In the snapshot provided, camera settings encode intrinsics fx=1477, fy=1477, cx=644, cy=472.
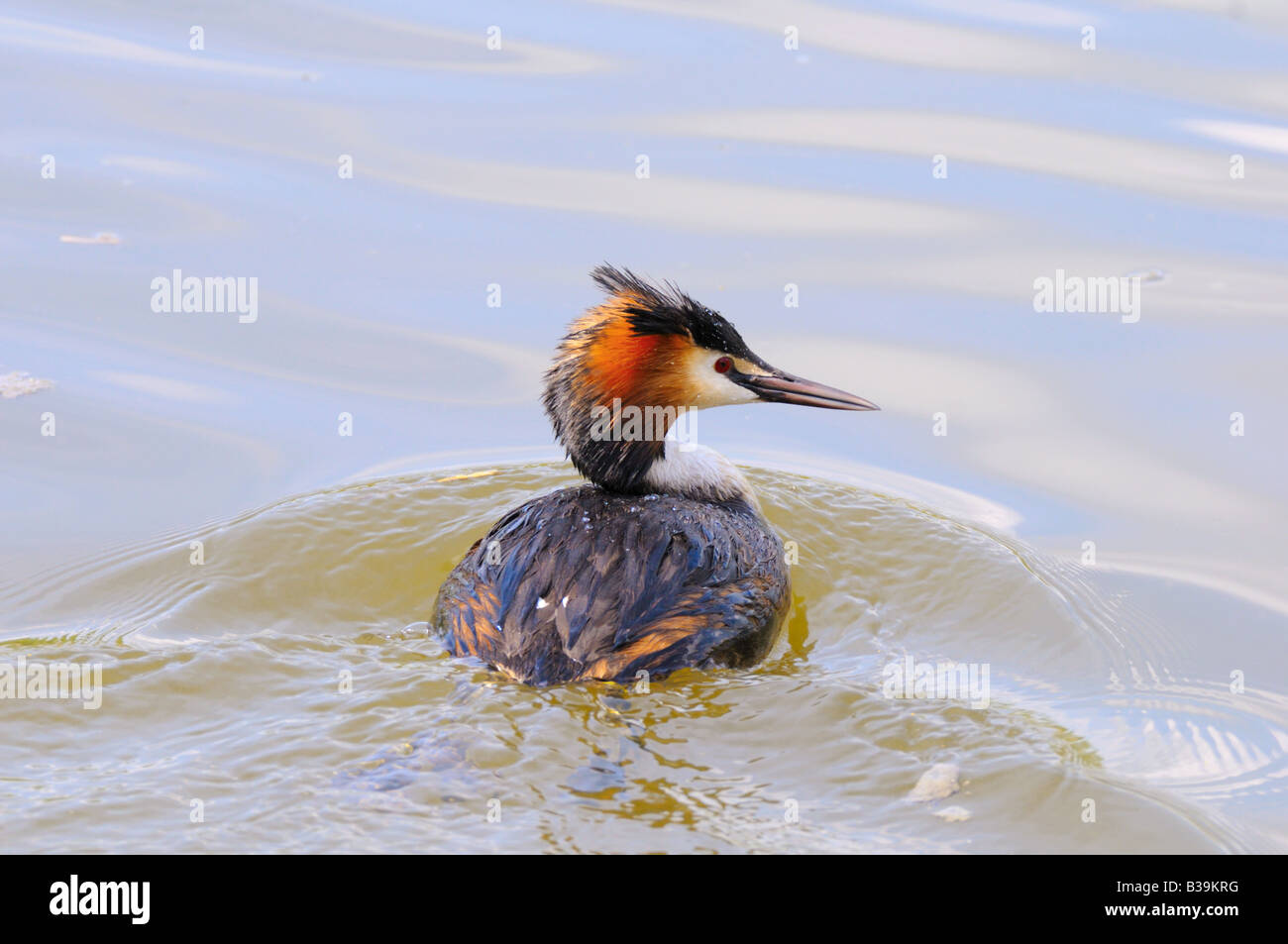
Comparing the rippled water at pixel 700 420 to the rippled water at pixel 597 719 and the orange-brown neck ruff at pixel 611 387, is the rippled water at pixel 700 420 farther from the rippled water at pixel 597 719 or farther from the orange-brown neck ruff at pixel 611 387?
the orange-brown neck ruff at pixel 611 387

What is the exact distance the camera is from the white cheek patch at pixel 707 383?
721cm

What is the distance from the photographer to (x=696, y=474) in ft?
24.2

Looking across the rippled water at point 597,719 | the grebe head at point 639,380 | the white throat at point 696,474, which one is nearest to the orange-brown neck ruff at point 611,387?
the grebe head at point 639,380

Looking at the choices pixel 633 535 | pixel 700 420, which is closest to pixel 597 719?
pixel 633 535

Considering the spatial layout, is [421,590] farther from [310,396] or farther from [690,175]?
[690,175]

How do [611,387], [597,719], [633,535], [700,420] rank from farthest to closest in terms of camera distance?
1. [700,420]
2. [611,387]
3. [633,535]
4. [597,719]

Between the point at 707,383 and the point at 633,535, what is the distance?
1.02 meters

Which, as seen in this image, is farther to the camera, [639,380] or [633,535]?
[639,380]

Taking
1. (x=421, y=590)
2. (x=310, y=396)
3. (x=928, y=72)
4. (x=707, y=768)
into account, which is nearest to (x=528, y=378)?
(x=310, y=396)

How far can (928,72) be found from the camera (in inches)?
460

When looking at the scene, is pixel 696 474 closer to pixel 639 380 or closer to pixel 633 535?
pixel 639 380

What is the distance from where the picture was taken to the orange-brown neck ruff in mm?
6957

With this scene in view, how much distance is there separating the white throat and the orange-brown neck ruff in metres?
0.11

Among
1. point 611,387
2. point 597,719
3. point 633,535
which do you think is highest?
point 611,387
